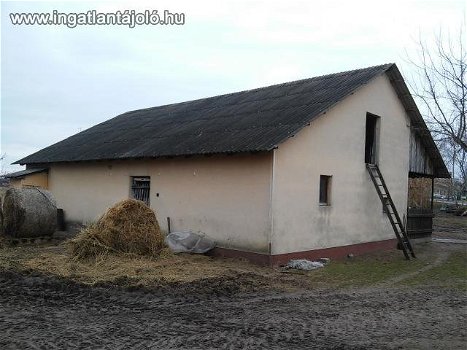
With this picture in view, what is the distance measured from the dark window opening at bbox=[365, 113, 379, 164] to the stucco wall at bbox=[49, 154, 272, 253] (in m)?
5.76

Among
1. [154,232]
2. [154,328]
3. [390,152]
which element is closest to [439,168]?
[390,152]

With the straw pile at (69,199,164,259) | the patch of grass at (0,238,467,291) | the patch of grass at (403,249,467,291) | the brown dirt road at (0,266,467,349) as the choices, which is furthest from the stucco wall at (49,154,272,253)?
the patch of grass at (403,249,467,291)

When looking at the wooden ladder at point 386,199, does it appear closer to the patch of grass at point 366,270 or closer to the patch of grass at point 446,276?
the patch of grass at point 366,270

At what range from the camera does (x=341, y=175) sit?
46.5 ft

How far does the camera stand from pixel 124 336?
20.1 ft

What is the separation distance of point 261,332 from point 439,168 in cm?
1663

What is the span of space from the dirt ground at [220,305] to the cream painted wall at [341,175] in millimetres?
1275

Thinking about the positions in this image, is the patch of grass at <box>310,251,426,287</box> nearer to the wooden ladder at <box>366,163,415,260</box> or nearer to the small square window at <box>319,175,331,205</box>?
the wooden ladder at <box>366,163,415,260</box>

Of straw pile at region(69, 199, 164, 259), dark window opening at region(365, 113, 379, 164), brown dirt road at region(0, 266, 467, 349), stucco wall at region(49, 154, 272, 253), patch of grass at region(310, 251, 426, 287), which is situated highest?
dark window opening at region(365, 113, 379, 164)

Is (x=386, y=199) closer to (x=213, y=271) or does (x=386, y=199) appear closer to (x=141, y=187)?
(x=213, y=271)

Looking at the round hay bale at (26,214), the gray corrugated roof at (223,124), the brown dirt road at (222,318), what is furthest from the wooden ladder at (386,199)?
the round hay bale at (26,214)

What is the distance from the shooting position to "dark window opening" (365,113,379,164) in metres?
16.1

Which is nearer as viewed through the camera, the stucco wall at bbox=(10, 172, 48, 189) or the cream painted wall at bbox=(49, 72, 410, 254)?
the cream painted wall at bbox=(49, 72, 410, 254)

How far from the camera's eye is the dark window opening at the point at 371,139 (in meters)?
16.1
